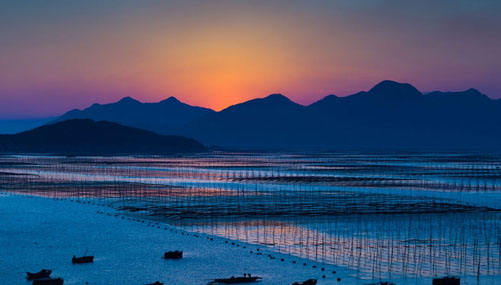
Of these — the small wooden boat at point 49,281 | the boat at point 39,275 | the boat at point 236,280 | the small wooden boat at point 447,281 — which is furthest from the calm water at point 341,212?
the boat at point 39,275

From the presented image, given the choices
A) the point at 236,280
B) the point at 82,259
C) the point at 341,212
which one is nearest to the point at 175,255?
the point at 82,259

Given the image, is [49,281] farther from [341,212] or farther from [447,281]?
[341,212]

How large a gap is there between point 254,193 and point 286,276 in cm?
3873

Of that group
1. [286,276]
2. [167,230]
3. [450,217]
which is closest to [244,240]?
[167,230]

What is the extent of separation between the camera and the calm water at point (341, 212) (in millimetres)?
33812

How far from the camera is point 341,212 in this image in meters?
51.2

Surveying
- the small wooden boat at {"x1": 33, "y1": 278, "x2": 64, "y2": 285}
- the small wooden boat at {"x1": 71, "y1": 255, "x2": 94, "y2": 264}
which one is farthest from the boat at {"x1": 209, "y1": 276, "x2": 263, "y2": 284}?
the small wooden boat at {"x1": 71, "y1": 255, "x2": 94, "y2": 264}

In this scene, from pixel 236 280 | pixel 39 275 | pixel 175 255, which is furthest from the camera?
pixel 175 255

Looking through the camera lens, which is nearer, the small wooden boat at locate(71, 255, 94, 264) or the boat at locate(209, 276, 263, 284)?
the boat at locate(209, 276, 263, 284)

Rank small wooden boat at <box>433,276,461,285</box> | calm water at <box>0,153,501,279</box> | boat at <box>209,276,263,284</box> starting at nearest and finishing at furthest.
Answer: small wooden boat at <box>433,276,461,285</box> < boat at <box>209,276,263,284</box> < calm water at <box>0,153,501,279</box>

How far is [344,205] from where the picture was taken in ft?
184

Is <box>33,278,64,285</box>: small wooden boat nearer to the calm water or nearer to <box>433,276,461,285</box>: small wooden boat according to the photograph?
the calm water

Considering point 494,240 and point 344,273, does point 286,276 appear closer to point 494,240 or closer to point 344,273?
point 344,273

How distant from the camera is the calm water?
3381 cm
